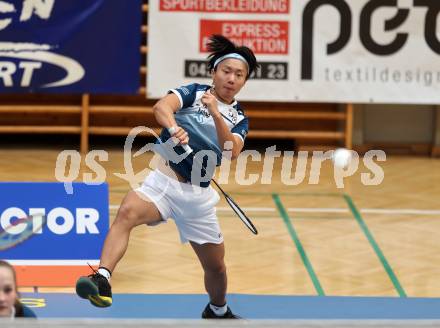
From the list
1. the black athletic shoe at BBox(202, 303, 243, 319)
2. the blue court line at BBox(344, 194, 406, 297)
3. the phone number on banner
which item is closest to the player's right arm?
the black athletic shoe at BBox(202, 303, 243, 319)

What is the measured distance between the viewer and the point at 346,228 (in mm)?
8641

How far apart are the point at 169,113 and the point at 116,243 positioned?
25.7 inches

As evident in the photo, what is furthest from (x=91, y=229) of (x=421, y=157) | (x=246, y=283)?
(x=421, y=157)

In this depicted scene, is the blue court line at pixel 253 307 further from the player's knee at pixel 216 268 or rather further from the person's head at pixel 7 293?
the person's head at pixel 7 293

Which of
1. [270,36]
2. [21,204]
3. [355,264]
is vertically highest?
[270,36]

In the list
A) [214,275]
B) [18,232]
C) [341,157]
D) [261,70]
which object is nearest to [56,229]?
[214,275]

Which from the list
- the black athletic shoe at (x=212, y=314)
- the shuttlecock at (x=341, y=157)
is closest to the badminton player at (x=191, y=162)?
the black athletic shoe at (x=212, y=314)

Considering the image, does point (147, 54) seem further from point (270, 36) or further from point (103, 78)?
point (270, 36)

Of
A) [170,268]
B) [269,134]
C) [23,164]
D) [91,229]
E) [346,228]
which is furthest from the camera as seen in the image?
[269,134]

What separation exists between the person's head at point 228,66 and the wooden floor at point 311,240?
197 cm

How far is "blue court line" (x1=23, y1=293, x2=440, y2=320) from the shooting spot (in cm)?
623

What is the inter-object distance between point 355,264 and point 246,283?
0.95m

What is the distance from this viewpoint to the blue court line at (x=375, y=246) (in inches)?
280

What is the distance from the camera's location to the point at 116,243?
5.05 metres
